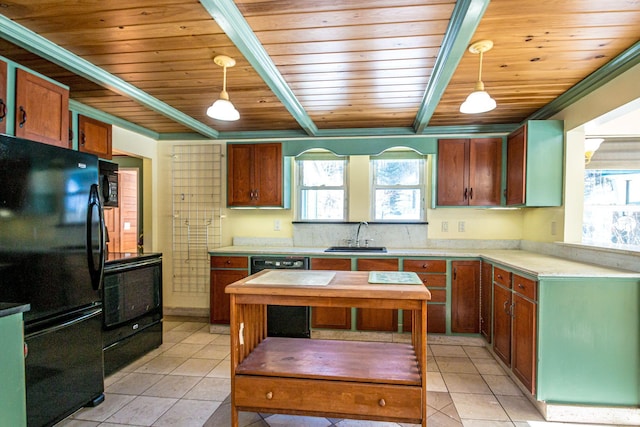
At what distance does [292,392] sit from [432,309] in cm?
204

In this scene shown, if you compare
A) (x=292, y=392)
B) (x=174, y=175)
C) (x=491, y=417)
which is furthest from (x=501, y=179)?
(x=174, y=175)

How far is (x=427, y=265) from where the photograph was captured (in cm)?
338

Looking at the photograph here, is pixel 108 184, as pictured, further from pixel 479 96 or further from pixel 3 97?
pixel 479 96

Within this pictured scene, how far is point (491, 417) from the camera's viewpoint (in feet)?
7.02

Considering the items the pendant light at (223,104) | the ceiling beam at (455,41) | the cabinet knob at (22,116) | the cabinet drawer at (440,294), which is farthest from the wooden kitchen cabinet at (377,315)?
the cabinet knob at (22,116)

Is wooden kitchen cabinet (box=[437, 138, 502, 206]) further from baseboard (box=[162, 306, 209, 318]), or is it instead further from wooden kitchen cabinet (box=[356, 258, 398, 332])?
baseboard (box=[162, 306, 209, 318])

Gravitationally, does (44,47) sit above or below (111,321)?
above

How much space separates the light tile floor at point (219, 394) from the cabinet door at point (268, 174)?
165cm

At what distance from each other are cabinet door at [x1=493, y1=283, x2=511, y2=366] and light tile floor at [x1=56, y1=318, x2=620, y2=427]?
0.16 meters

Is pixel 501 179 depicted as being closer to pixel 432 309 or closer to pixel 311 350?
pixel 432 309

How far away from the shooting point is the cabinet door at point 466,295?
333 centimetres

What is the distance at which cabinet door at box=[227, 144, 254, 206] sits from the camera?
154 inches

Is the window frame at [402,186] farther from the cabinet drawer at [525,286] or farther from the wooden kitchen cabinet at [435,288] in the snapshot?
the cabinet drawer at [525,286]

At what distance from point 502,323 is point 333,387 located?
5.89 ft
